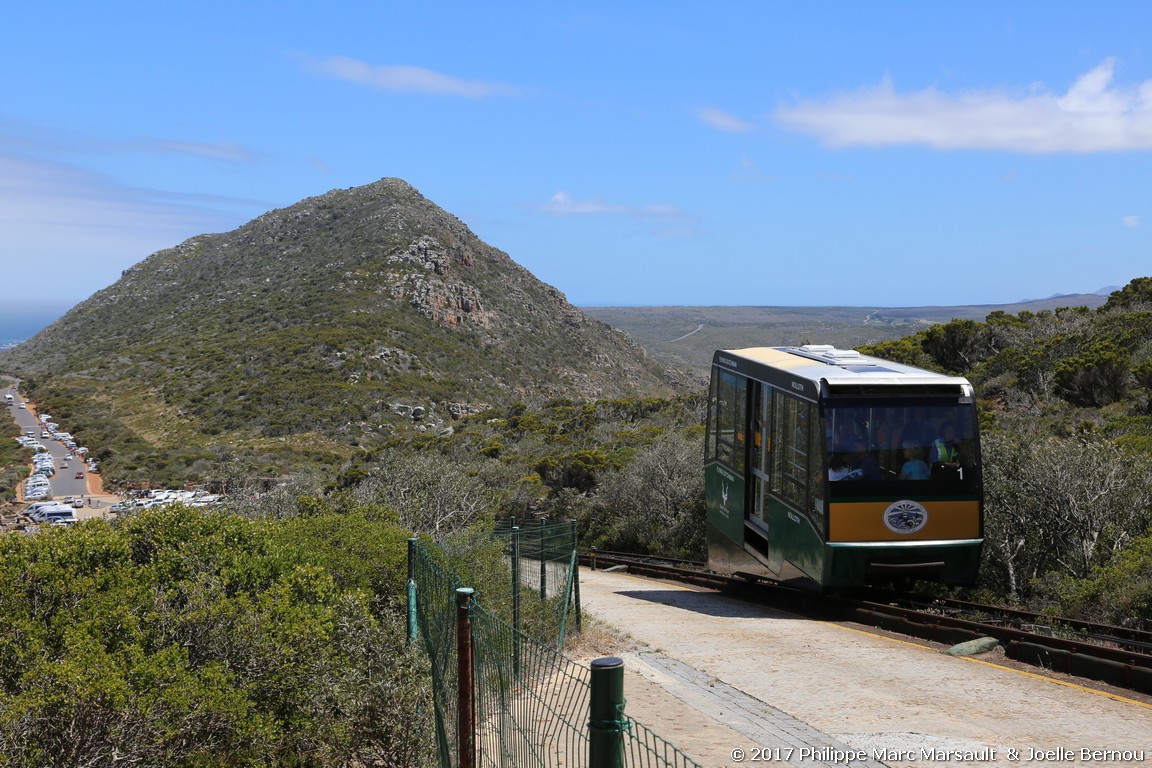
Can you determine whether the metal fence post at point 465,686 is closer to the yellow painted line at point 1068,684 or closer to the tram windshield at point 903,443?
the yellow painted line at point 1068,684

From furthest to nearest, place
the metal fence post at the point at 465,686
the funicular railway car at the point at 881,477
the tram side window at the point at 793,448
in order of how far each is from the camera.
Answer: the tram side window at the point at 793,448 < the funicular railway car at the point at 881,477 < the metal fence post at the point at 465,686

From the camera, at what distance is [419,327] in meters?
85.9

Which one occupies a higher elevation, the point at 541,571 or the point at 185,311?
the point at 185,311

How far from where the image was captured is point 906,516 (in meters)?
12.6

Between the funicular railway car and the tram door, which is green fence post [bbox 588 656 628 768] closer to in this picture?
the funicular railway car

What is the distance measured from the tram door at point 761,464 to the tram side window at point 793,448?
27cm

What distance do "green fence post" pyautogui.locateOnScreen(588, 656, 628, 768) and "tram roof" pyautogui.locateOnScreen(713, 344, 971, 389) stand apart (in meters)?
10.1

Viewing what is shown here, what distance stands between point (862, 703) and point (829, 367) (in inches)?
230

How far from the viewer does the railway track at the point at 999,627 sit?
951cm

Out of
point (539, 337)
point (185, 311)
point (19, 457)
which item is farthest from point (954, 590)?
point (185, 311)

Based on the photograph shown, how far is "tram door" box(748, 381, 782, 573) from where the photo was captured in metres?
14.5

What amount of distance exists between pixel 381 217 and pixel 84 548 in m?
98.0

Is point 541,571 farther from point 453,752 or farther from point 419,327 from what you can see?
point 419,327

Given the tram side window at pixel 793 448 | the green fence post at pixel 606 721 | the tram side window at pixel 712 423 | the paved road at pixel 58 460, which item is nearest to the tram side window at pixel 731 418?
the tram side window at pixel 712 423
